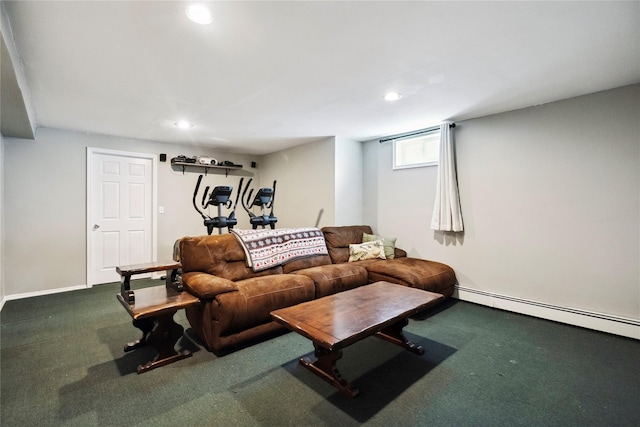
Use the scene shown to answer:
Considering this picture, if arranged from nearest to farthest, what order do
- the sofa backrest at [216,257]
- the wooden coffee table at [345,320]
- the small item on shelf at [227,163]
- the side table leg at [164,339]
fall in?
the wooden coffee table at [345,320]
the side table leg at [164,339]
the sofa backrest at [216,257]
the small item on shelf at [227,163]

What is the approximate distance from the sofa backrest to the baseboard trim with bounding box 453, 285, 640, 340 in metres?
2.62

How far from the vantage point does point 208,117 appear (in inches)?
143

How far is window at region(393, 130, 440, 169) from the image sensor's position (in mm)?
4137

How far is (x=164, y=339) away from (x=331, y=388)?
1328mm

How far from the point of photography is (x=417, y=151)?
4.35 m

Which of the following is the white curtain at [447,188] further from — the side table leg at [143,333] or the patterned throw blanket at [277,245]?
the side table leg at [143,333]

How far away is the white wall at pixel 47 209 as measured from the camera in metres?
3.79

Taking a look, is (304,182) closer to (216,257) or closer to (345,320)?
(216,257)

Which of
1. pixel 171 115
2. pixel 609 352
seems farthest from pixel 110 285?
pixel 609 352

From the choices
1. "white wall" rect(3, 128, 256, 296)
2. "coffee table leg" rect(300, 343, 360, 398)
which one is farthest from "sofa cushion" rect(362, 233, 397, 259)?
"white wall" rect(3, 128, 256, 296)

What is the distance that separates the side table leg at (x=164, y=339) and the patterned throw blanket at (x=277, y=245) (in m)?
1.00

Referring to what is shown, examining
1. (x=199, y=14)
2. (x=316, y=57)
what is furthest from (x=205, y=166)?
(x=199, y=14)

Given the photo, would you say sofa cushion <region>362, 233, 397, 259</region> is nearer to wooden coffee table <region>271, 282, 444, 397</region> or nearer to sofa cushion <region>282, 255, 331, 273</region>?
sofa cushion <region>282, 255, 331, 273</region>

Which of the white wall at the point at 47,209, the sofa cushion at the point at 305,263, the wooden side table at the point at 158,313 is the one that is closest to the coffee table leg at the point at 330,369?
the wooden side table at the point at 158,313
